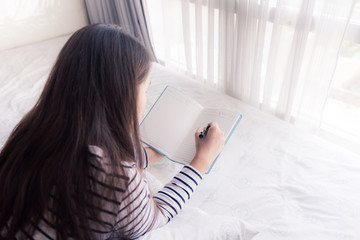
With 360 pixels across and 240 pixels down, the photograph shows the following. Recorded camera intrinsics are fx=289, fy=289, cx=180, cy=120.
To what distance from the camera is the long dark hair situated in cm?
53

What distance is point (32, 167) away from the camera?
55cm

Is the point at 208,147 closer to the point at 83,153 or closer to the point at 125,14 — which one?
the point at 83,153

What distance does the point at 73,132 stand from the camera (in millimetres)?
544

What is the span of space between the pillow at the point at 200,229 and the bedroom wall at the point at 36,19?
1817 millimetres

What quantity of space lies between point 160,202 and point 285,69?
75 centimetres

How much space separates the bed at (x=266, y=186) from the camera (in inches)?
28.6

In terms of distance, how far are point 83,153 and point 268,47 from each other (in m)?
0.92

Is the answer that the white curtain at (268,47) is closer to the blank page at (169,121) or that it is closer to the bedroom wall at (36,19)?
the blank page at (169,121)

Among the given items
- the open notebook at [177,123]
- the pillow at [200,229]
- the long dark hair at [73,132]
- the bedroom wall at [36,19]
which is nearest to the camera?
the long dark hair at [73,132]

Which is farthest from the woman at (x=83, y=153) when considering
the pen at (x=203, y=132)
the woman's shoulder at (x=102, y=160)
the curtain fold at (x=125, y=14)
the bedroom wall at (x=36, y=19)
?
the bedroom wall at (x=36, y=19)

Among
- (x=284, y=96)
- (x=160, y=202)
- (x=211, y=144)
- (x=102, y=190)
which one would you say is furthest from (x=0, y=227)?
(x=284, y=96)

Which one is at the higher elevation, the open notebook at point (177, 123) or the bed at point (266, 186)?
the open notebook at point (177, 123)

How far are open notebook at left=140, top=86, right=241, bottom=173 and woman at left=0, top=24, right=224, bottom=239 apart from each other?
314mm

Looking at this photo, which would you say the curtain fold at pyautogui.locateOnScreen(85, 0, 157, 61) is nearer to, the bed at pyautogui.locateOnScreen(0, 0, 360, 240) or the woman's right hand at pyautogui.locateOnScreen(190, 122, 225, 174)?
the bed at pyautogui.locateOnScreen(0, 0, 360, 240)
